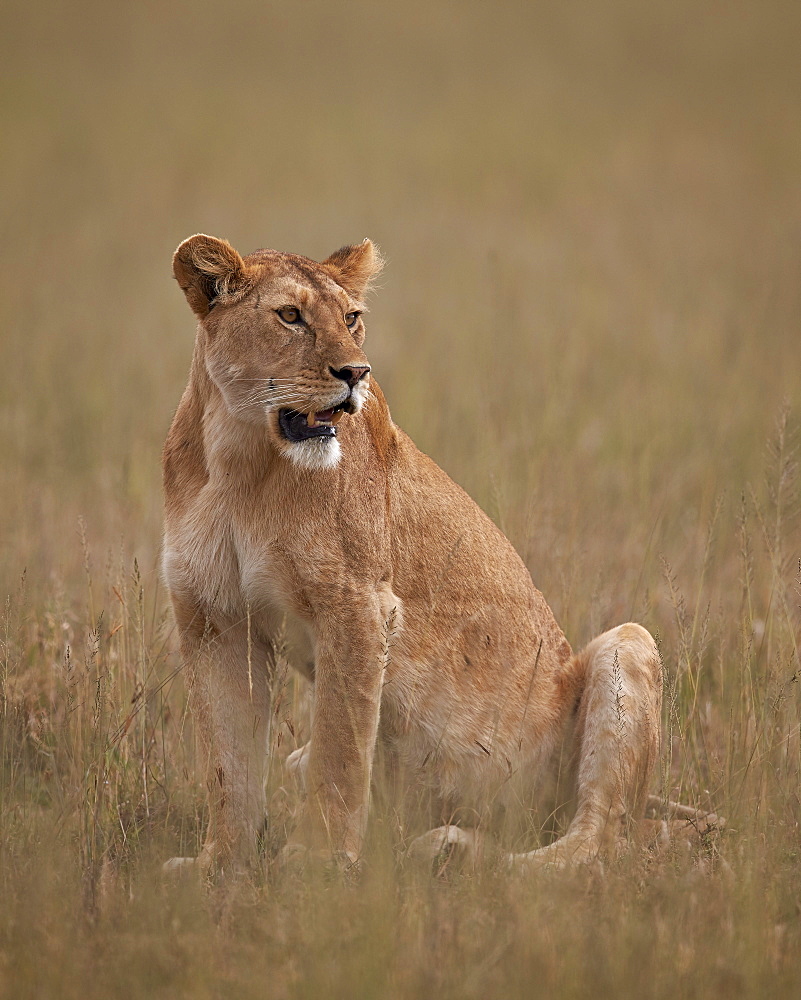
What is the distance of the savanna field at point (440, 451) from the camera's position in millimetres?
3449

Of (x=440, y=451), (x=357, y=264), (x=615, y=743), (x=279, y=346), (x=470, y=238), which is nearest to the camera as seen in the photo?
(x=279, y=346)

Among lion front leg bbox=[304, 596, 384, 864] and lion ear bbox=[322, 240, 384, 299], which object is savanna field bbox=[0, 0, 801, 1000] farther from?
lion ear bbox=[322, 240, 384, 299]

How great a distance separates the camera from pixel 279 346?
175 inches

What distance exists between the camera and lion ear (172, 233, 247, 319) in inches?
174

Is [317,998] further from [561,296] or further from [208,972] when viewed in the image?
[561,296]

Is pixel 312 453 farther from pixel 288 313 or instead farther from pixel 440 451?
pixel 440 451

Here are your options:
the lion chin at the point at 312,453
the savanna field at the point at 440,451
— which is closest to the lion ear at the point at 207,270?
the lion chin at the point at 312,453

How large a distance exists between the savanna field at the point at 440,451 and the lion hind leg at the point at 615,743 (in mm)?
124

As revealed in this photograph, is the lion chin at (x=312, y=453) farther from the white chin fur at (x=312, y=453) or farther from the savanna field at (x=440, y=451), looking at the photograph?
the savanna field at (x=440, y=451)

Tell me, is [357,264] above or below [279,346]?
above

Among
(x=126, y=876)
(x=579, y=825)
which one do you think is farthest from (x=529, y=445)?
(x=126, y=876)

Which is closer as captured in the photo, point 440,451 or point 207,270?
point 207,270

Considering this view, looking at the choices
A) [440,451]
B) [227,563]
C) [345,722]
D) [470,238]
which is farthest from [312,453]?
[470,238]

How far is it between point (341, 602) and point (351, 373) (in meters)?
0.85
